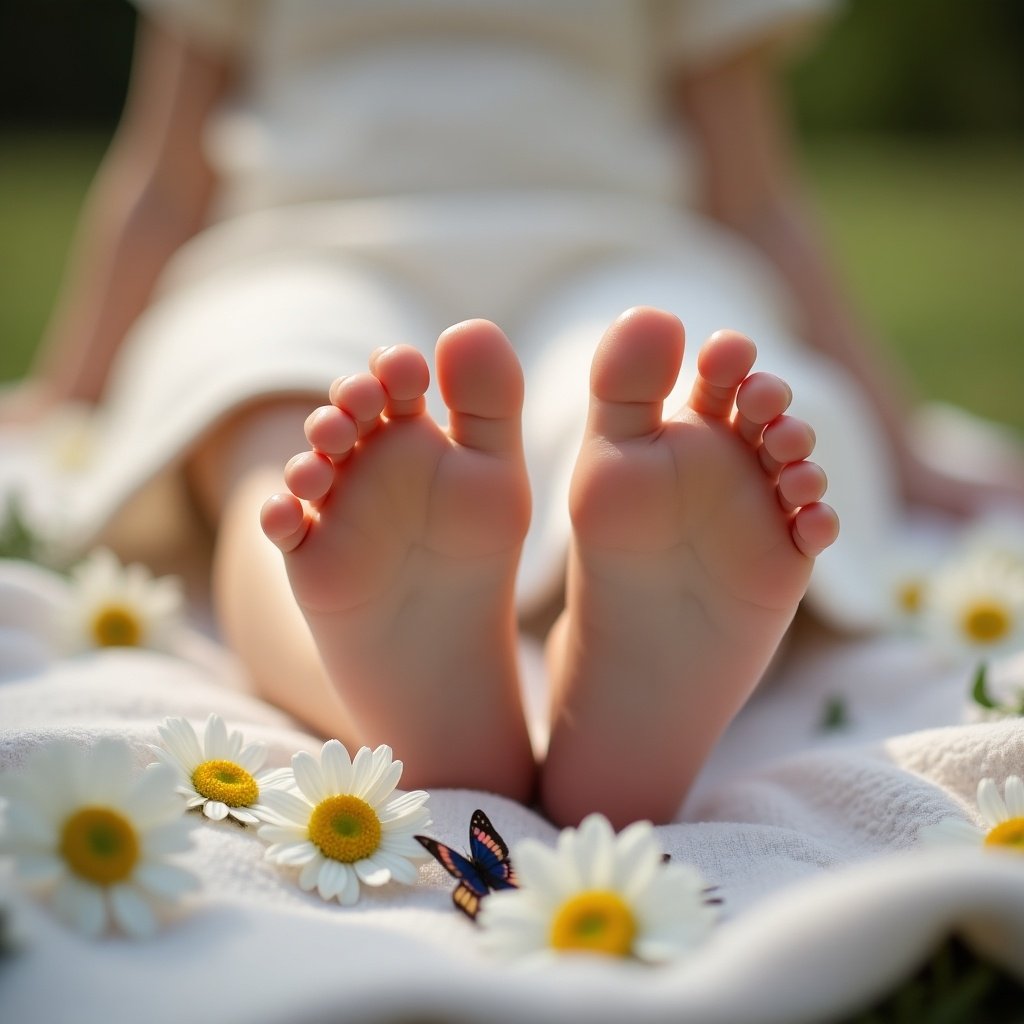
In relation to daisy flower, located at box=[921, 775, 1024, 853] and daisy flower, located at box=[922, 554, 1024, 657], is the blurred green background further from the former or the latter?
daisy flower, located at box=[921, 775, 1024, 853]

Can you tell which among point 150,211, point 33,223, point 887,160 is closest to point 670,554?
point 150,211

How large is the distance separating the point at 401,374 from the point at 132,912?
1.03 ft

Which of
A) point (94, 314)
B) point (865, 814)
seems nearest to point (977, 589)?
point (865, 814)

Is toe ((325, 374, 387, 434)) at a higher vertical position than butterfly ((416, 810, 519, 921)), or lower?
higher

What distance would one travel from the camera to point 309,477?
67cm

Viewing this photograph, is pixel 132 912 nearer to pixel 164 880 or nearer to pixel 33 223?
pixel 164 880

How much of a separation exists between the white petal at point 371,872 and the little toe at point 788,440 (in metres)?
0.31

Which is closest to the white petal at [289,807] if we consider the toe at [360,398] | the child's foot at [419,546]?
the child's foot at [419,546]

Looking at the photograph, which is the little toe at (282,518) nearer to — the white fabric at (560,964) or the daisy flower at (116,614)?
the white fabric at (560,964)

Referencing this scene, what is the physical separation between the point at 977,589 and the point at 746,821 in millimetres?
402

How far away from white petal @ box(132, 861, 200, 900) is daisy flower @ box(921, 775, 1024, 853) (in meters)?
0.38

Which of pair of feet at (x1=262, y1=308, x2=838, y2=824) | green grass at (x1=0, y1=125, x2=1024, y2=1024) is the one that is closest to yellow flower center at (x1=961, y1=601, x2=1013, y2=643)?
pair of feet at (x1=262, y1=308, x2=838, y2=824)

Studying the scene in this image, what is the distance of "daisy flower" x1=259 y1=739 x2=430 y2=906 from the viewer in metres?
0.60

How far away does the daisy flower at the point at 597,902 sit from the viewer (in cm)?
52
